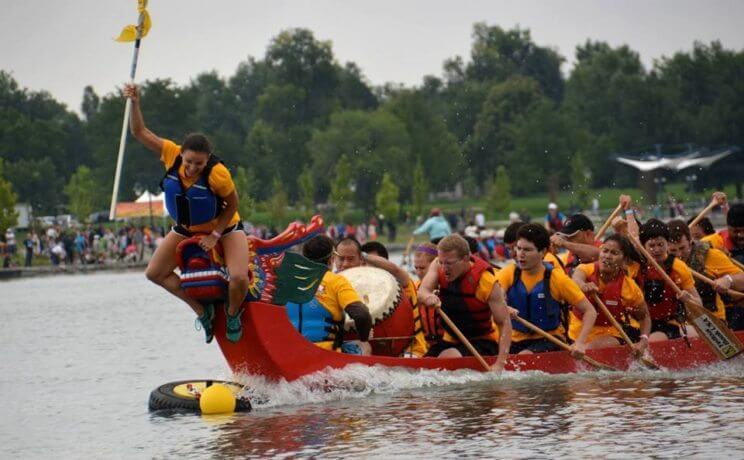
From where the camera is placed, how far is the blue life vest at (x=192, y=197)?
1093 centimetres

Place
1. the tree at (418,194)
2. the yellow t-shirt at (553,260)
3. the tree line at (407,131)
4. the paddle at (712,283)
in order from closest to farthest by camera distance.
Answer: the yellow t-shirt at (553,260) → the paddle at (712,283) → the tree at (418,194) → the tree line at (407,131)

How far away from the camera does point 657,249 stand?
45.1 feet

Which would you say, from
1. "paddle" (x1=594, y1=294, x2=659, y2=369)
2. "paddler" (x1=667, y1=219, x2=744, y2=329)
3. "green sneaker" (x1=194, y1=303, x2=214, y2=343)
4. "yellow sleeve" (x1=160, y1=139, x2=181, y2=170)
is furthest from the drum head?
"paddler" (x1=667, y1=219, x2=744, y2=329)

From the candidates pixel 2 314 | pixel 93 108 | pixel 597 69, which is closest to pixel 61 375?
pixel 2 314

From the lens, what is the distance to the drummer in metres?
13.2

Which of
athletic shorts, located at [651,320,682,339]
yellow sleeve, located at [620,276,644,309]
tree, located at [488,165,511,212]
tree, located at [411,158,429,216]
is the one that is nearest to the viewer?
yellow sleeve, located at [620,276,644,309]

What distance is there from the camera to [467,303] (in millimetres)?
12688

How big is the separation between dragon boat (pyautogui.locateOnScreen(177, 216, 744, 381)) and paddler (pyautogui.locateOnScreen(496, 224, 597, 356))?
0.96ft

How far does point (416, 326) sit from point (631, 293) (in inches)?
81.6

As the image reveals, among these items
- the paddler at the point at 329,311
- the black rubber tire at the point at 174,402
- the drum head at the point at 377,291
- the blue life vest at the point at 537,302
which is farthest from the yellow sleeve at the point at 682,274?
the black rubber tire at the point at 174,402

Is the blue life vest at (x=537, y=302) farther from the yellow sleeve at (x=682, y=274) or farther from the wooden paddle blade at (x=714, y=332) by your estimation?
the wooden paddle blade at (x=714, y=332)

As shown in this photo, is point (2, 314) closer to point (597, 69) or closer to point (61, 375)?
point (61, 375)

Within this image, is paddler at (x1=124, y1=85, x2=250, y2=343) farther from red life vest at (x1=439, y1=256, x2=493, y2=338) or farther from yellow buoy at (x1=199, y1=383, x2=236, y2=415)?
red life vest at (x1=439, y1=256, x2=493, y2=338)

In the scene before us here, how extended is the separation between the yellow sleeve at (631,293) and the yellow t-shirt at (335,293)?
265 cm
